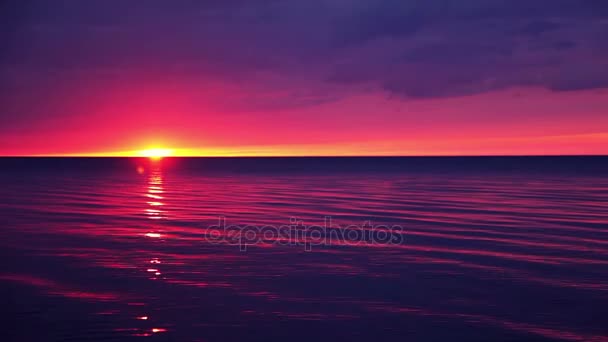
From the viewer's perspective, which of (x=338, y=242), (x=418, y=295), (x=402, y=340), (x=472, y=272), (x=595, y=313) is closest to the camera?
(x=402, y=340)

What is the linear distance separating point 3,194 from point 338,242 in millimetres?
29983

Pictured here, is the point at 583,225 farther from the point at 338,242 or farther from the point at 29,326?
the point at 29,326

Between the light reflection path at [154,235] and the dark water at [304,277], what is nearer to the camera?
the light reflection path at [154,235]

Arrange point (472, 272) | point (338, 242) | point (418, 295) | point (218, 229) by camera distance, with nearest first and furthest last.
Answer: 1. point (418, 295)
2. point (472, 272)
3. point (338, 242)
4. point (218, 229)

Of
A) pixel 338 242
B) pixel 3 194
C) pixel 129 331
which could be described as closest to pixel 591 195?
pixel 338 242

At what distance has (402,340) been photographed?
9492 millimetres

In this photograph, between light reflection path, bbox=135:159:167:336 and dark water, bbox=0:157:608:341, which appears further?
dark water, bbox=0:157:608:341

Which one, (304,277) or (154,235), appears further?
(154,235)

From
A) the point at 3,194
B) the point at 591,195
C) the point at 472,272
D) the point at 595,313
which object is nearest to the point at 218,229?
the point at 472,272

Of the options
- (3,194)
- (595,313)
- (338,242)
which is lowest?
(595,313)

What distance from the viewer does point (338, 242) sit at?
62.0 ft

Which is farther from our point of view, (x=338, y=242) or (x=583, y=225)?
(x=583, y=225)

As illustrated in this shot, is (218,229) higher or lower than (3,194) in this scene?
lower

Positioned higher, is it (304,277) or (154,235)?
(154,235)
